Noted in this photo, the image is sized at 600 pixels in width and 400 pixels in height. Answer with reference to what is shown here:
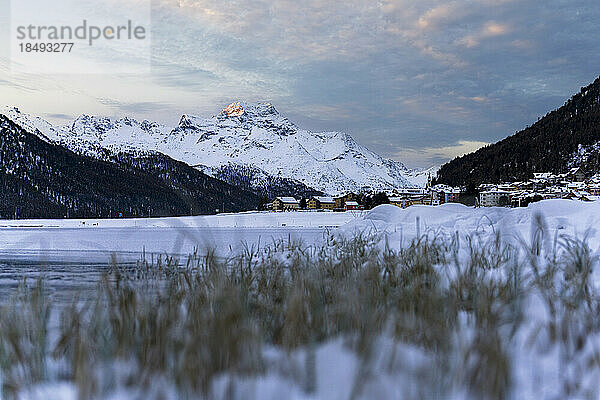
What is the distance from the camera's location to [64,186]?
382ft

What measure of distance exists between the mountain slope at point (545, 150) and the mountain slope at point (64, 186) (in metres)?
66.9

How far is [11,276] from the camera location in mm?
9523

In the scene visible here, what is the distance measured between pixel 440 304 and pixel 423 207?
1412 centimetres

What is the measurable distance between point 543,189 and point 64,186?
104m

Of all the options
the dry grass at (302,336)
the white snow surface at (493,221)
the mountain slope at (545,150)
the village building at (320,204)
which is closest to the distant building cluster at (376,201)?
the village building at (320,204)

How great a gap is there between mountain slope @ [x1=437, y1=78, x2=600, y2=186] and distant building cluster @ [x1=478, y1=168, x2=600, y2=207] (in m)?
5.66

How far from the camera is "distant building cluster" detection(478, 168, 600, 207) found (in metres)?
61.6

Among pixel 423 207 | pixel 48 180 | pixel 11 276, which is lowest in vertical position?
pixel 11 276

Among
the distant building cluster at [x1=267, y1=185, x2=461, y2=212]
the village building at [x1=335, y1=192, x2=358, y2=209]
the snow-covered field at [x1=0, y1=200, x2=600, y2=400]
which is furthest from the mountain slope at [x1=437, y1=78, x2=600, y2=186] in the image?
the snow-covered field at [x1=0, y1=200, x2=600, y2=400]

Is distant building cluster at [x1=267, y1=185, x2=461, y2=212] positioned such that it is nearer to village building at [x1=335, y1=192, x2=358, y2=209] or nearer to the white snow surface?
village building at [x1=335, y1=192, x2=358, y2=209]

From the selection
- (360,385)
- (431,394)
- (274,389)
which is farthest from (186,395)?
(431,394)

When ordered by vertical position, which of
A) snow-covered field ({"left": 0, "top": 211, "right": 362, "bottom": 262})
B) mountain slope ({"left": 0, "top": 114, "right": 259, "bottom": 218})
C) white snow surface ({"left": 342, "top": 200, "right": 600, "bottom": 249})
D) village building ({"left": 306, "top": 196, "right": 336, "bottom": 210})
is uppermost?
mountain slope ({"left": 0, "top": 114, "right": 259, "bottom": 218})

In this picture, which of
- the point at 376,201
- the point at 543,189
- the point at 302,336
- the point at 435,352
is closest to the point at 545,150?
the point at 543,189

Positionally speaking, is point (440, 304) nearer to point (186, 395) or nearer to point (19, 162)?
point (186, 395)
